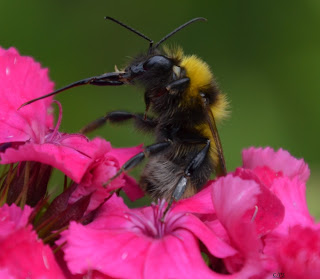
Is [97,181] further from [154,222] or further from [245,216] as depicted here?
[245,216]

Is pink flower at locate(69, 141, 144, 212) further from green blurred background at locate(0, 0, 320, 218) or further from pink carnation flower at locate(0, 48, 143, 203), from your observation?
green blurred background at locate(0, 0, 320, 218)

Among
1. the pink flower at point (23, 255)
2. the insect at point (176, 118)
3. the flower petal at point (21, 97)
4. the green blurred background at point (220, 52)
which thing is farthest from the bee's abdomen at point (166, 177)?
the green blurred background at point (220, 52)

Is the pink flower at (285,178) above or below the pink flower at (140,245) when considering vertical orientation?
above

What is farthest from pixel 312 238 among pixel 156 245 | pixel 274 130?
pixel 274 130

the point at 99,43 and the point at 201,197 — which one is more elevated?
the point at 201,197

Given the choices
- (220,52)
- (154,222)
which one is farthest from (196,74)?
(220,52)

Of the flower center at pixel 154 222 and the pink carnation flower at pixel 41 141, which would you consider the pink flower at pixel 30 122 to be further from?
the flower center at pixel 154 222

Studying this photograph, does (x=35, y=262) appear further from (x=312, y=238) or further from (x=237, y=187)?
(x=312, y=238)

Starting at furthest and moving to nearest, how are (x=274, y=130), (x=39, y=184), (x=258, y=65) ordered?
(x=258, y=65), (x=274, y=130), (x=39, y=184)
